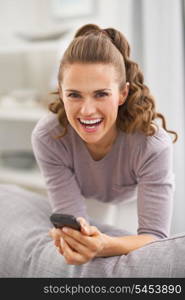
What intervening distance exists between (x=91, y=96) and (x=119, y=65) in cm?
12

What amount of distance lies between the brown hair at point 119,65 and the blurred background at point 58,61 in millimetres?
573

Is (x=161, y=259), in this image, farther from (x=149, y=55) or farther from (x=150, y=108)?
(x=149, y=55)

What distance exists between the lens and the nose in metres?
1.06

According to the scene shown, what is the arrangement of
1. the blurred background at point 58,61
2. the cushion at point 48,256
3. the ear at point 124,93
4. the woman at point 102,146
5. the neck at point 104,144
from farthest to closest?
the blurred background at point 58,61
the neck at point 104,144
the ear at point 124,93
the woman at point 102,146
the cushion at point 48,256

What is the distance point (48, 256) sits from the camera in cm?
97

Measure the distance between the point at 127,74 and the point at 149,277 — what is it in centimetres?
59

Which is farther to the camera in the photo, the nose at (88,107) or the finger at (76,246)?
the nose at (88,107)

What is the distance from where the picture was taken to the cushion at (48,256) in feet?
2.81

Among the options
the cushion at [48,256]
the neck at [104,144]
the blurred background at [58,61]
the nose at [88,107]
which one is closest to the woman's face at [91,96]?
the nose at [88,107]

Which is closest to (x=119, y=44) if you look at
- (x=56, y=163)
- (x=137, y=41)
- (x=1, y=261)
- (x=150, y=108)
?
(x=150, y=108)

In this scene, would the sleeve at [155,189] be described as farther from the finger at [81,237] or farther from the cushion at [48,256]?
the finger at [81,237]

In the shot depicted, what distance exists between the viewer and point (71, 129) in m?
1.31

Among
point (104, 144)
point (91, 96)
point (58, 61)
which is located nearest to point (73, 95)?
point (91, 96)

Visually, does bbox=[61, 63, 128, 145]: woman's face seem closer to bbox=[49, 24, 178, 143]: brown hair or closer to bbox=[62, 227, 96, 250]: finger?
bbox=[49, 24, 178, 143]: brown hair
